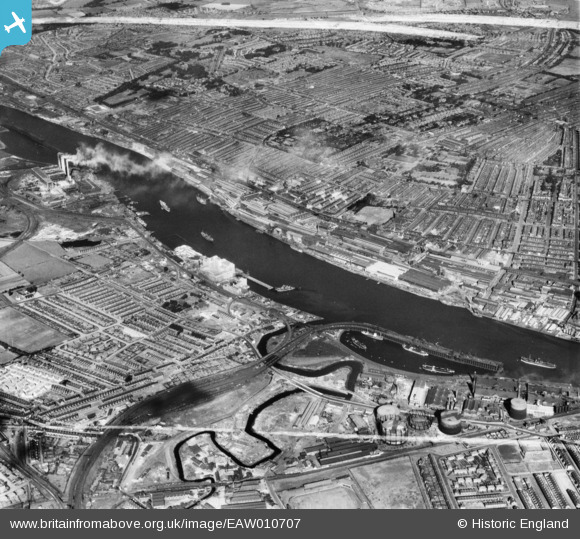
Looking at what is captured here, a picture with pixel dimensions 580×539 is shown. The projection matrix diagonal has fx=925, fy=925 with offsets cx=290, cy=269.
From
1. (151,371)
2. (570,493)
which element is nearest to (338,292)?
(151,371)

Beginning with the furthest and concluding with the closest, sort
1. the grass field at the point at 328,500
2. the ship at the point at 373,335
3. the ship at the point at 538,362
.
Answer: the ship at the point at 373,335 < the ship at the point at 538,362 < the grass field at the point at 328,500

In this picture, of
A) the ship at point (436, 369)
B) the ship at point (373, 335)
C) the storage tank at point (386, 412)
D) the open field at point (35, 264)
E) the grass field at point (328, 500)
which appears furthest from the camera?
the open field at point (35, 264)

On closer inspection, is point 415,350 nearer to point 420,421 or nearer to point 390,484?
point 420,421

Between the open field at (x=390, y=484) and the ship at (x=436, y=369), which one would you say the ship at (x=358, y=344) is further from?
the open field at (x=390, y=484)

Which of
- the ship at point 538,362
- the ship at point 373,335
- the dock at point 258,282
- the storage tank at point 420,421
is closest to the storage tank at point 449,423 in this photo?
the storage tank at point 420,421

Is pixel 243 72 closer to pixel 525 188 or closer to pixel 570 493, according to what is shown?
pixel 525 188

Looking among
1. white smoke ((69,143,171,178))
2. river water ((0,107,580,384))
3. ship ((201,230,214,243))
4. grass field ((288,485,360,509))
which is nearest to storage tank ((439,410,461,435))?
river water ((0,107,580,384))

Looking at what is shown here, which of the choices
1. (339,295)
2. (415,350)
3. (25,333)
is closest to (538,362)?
(415,350)
